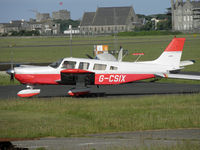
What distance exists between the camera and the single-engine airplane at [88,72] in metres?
18.5

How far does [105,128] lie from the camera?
12695mm

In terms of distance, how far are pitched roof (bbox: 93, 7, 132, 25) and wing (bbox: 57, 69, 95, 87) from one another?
155920 millimetres

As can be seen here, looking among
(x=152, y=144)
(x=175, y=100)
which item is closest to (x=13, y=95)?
(x=175, y=100)

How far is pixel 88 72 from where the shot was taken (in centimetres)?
1870

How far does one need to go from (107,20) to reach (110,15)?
3.03 meters

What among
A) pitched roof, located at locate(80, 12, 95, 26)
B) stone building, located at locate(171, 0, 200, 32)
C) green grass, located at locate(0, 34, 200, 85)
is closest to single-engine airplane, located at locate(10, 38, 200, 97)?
green grass, located at locate(0, 34, 200, 85)

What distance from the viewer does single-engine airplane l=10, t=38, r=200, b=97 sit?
18.5 metres

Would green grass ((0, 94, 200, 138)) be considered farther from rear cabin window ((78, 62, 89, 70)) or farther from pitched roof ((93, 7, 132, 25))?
pitched roof ((93, 7, 132, 25))

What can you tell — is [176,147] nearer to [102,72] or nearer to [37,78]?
[102,72]

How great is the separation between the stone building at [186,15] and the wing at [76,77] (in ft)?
424

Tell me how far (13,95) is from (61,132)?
8.66 metres

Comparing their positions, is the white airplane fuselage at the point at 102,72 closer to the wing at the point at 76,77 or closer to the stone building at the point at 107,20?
the wing at the point at 76,77

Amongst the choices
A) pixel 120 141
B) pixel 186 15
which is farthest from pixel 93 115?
pixel 186 15

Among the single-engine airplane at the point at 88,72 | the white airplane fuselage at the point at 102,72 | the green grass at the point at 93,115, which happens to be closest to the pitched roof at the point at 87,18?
the single-engine airplane at the point at 88,72
